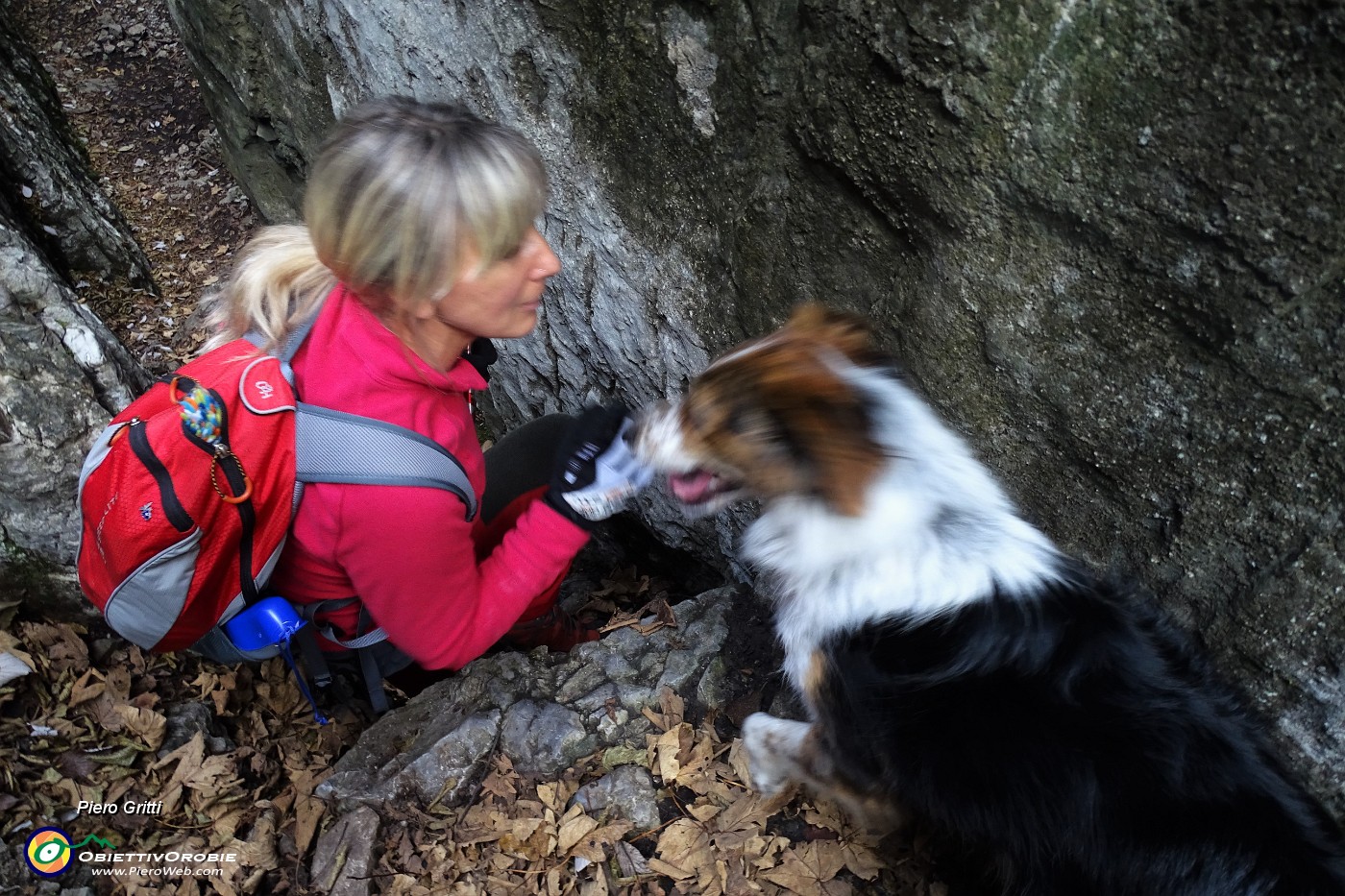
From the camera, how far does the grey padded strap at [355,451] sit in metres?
1.97

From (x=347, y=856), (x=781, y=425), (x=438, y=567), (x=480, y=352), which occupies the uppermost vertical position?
(x=781, y=425)

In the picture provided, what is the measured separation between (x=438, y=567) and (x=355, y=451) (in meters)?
0.38

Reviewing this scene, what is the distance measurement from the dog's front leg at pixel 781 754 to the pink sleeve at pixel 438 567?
30.8 inches

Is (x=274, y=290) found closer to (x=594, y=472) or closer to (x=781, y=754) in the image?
(x=594, y=472)

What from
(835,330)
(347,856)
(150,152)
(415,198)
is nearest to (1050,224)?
(835,330)

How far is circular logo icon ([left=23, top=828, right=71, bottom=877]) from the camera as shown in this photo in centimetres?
235

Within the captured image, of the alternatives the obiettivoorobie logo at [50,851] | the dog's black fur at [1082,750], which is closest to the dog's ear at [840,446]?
the dog's black fur at [1082,750]

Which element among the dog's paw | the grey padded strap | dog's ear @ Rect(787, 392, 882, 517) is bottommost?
the dog's paw

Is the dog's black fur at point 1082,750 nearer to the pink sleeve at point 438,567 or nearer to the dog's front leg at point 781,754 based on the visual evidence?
the dog's front leg at point 781,754

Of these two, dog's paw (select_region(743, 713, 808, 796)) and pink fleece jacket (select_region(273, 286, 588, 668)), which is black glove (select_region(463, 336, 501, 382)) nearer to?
pink fleece jacket (select_region(273, 286, 588, 668))

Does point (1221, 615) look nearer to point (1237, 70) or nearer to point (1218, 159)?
point (1218, 159)

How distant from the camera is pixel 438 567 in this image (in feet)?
6.93

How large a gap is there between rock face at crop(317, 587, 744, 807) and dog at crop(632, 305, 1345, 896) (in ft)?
2.75

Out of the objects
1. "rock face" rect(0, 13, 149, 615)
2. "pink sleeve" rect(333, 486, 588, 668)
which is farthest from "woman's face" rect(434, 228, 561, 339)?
"rock face" rect(0, 13, 149, 615)
